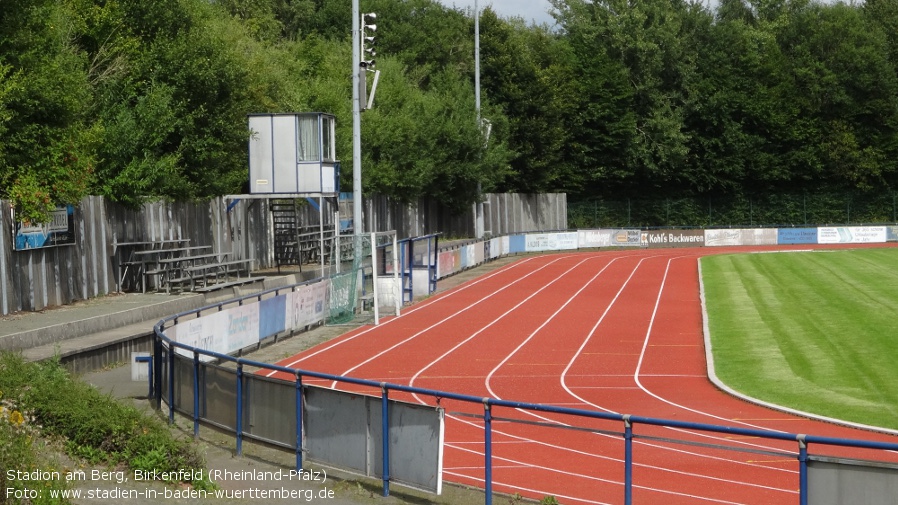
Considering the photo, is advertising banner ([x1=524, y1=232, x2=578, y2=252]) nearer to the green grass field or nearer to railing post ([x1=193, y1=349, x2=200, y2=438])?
the green grass field

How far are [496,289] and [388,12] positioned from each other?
43857mm

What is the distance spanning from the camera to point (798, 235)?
70250 millimetres

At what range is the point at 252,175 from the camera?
124 feet

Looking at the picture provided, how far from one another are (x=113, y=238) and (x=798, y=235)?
2000 inches

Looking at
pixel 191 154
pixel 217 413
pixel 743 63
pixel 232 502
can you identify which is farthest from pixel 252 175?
pixel 743 63

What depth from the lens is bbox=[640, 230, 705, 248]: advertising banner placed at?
69688mm

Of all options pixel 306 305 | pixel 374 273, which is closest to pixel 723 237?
pixel 374 273

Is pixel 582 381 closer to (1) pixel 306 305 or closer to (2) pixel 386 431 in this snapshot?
(1) pixel 306 305

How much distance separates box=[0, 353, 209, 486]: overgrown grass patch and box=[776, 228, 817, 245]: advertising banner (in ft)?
206

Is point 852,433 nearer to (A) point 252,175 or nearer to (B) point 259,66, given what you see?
(A) point 252,175

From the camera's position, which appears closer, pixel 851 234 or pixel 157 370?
pixel 157 370

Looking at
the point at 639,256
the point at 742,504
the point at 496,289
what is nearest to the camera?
the point at 742,504

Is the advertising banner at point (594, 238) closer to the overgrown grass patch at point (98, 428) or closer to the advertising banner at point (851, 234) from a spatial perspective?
the advertising banner at point (851, 234)

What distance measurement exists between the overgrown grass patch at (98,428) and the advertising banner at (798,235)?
62.7m
